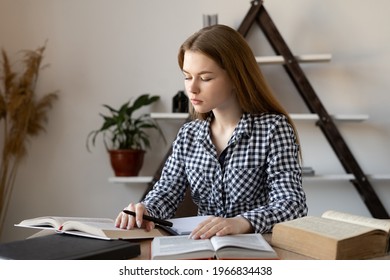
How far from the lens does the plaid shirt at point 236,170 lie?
1.50 meters

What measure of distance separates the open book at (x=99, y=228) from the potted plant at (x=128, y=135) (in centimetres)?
176

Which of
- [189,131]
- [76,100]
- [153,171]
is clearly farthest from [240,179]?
[76,100]

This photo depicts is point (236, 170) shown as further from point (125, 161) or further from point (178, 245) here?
point (125, 161)

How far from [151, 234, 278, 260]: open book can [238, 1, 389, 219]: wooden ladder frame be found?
2.08 metres

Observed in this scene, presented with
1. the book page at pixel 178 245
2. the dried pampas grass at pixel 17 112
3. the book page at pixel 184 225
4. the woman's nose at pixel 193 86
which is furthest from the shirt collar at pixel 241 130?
the dried pampas grass at pixel 17 112

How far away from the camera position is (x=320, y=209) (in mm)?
3227

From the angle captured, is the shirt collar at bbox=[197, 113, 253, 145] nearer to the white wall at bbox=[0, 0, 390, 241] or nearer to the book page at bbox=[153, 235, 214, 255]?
the book page at bbox=[153, 235, 214, 255]

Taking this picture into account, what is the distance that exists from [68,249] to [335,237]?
46 cm

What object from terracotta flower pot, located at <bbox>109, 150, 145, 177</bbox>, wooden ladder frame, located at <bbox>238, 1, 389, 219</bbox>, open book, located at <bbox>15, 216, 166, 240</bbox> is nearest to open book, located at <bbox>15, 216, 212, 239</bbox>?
open book, located at <bbox>15, 216, 166, 240</bbox>

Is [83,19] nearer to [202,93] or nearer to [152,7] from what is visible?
[152,7]

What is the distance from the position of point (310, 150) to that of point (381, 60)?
647 mm

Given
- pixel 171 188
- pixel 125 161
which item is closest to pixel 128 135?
pixel 125 161

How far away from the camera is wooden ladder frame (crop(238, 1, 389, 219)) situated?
3.03m
